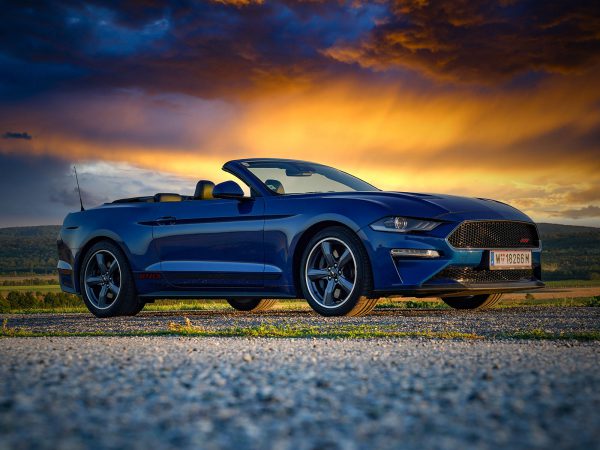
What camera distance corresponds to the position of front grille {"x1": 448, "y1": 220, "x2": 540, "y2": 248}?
7113mm

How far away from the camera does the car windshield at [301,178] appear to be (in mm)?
8141

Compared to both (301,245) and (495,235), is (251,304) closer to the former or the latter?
(301,245)

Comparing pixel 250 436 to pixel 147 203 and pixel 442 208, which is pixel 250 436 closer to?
pixel 442 208

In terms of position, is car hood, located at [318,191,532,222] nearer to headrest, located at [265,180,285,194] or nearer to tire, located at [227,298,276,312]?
headrest, located at [265,180,285,194]

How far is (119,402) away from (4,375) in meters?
1.01

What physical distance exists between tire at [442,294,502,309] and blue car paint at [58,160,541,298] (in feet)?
3.43

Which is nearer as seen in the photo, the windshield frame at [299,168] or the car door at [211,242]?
the car door at [211,242]

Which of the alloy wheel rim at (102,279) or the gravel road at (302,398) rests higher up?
the alloy wheel rim at (102,279)

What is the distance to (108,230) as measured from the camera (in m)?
8.94

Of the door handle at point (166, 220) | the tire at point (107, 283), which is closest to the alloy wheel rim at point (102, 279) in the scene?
the tire at point (107, 283)

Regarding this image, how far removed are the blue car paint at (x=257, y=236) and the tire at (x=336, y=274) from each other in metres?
0.10

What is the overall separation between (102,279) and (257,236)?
94.1 inches

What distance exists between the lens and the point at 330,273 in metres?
7.20

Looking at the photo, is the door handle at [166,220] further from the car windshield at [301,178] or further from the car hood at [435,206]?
the car hood at [435,206]
